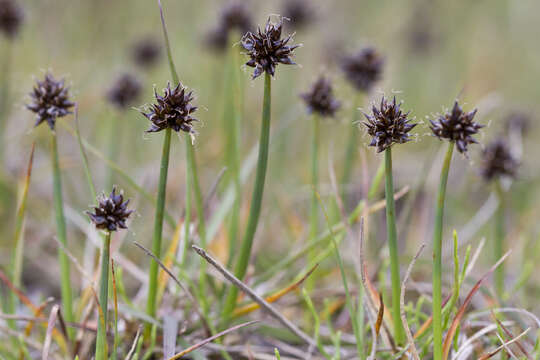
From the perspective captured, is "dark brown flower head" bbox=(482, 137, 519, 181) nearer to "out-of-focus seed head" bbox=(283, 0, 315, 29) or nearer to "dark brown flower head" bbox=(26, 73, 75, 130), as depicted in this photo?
"dark brown flower head" bbox=(26, 73, 75, 130)

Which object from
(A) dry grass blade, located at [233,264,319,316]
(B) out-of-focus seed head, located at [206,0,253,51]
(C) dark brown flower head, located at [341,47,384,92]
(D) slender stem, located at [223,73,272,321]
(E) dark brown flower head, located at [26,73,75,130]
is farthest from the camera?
(B) out-of-focus seed head, located at [206,0,253,51]

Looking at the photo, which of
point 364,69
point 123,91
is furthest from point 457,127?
point 123,91

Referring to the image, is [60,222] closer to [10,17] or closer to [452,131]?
[452,131]

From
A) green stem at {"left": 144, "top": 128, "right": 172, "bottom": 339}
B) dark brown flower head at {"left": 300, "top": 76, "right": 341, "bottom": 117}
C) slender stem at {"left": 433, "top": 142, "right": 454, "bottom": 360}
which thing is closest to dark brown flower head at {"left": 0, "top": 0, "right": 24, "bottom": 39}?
dark brown flower head at {"left": 300, "top": 76, "right": 341, "bottom": 117}

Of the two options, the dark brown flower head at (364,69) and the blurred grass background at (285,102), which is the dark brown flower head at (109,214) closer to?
the blurred grass background at (285,102)

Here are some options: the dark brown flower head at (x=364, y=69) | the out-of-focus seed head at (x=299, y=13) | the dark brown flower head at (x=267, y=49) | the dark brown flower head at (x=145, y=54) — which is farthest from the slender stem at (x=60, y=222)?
the dark brown flower head at (x=145, y=54)

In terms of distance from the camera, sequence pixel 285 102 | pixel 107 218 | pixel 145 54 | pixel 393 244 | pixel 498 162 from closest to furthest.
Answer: pixel 107 218
pixel 393 244
pixel 498 162
pixel 145 54
pixel 285 102

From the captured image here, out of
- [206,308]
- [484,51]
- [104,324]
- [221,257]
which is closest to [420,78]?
[484,51]
